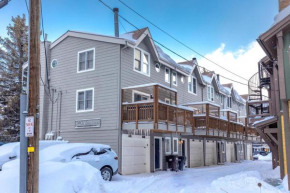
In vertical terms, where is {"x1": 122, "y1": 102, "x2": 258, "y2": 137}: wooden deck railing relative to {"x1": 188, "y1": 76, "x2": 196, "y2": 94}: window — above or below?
below

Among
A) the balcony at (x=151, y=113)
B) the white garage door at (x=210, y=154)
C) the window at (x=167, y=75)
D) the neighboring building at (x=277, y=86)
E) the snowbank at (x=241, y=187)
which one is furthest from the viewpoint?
the white garage door at (x=210, y=154)

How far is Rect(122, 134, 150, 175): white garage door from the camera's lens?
1667 cm

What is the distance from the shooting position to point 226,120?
82.2 ft

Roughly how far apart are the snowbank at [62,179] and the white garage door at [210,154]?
18.2 meters

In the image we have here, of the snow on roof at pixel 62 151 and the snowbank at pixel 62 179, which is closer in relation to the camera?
the snowbank at pixel 62 179

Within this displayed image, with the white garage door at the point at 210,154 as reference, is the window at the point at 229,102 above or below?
above

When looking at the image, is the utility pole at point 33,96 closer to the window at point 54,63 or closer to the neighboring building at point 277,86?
the neighboring building at point 277,86

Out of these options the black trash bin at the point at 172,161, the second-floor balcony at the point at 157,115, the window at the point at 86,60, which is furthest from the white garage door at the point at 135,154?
the window at the point at 86,60

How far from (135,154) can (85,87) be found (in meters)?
5.11

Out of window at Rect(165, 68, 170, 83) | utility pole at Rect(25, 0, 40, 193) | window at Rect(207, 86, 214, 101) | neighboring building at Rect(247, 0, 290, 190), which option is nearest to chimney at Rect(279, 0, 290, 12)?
neighboring building at Rect(247, 0, 290, 190)

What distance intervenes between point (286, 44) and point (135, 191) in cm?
789

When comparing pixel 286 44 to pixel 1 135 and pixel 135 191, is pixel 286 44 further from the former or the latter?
pixel 1 135

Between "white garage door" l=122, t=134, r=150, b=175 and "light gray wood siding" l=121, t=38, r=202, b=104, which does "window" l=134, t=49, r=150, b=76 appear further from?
"white garage door" l=122, t=134, r=150, b=175

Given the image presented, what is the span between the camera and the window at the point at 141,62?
18708 mm
